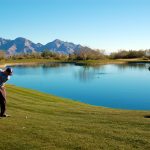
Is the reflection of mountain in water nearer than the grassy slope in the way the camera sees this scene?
No

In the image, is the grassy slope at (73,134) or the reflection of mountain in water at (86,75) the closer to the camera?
the grassy slope at (73,134)

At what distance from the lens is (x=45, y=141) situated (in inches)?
429

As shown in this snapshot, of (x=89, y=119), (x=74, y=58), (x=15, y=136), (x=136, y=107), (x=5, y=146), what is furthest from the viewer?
(x=74, y=58)

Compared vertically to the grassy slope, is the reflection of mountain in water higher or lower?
lower

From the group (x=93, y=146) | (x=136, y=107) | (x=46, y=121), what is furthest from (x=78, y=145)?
(x=136, y=107)

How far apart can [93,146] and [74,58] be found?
16749 centimetres

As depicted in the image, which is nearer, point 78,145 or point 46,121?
point 78,145

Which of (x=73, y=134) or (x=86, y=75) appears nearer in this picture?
(x=73, y=134)

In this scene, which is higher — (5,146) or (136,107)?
(5,146)

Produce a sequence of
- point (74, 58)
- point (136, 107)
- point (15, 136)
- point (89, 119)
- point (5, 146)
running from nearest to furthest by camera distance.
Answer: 1. point (5, 146)
2. point (15, 136)
3. point (89, 119)
4. point (136, 107)
5. point (74, 58)

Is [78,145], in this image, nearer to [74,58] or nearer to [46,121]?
[46,121]

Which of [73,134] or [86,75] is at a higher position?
[73,134]

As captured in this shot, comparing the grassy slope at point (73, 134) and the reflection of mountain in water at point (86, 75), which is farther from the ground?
the grassy slope at point (73, 134)

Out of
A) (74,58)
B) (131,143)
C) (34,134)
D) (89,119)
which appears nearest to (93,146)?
(131,143)
